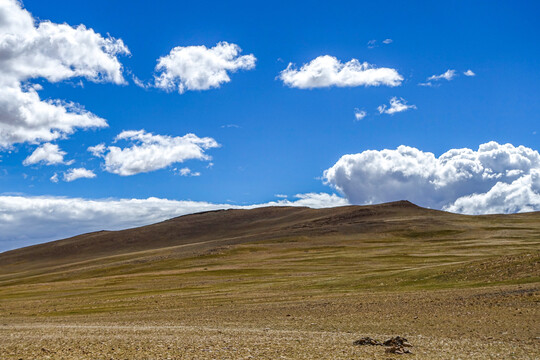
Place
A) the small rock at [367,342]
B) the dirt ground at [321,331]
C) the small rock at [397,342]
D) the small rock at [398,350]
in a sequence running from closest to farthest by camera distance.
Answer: the small rock at [398,350]
the dirt ground at [321,331]
the small rock at [397,342]
the small rock at [367,342]

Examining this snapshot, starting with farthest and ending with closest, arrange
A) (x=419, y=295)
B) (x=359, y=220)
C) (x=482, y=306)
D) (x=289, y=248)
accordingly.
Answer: (x=359, y=220) → (x=289, y=248) → (x=419, y=295) → (x=482, y=306)

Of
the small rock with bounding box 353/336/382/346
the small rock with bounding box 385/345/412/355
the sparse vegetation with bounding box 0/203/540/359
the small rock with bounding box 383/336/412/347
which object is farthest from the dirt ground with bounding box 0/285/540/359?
the small rock with bounding box 383/336/412/347

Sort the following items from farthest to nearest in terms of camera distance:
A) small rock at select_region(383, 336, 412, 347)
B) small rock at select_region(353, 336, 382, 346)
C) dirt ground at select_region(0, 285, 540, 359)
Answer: small rock at select_region(353, 336, 382, 346) < small rock at select_region(383, 336, 412, 347) < dirt ground at select_region(0, 285, 540, 359)

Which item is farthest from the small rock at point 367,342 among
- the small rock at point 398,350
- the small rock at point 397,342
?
the small rock at point 398,350

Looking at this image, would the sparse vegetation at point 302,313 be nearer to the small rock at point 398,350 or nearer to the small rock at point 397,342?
the small rock at point 398,350

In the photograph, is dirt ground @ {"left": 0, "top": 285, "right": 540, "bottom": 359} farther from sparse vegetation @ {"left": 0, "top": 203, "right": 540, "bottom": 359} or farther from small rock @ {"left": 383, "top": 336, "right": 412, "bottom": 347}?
small rock @ {"left": 383, "top": 336, "right": 412, "bottom": 347}

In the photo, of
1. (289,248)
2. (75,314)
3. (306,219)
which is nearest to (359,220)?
(306,219)

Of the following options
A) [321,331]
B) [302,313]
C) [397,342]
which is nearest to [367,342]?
[397,342]

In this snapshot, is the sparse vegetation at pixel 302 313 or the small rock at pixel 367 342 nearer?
the sparse vegetation at pixel 302 313

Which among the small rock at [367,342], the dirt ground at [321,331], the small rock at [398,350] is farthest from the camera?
the small rock at [367,342]

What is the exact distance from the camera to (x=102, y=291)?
Result: 233 feet

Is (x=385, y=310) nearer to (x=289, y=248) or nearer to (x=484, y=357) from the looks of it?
(x=484, y=357)

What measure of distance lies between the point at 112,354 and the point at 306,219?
178638 millimetres

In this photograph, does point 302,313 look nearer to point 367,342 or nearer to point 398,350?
point 367,342
